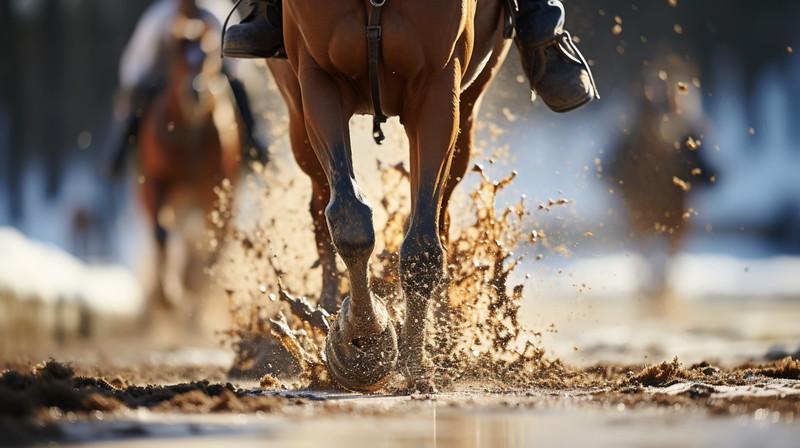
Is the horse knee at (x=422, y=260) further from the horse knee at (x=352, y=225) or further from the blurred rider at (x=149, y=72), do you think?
the blurred rider at (x=149, y=72)

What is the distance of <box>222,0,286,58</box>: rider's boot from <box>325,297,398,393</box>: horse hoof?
121cm

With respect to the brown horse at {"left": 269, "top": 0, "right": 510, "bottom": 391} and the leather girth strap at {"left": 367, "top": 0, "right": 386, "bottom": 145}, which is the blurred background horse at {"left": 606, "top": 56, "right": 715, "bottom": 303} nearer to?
the brown horse at {"left": 269, "top": 0, "right": 510, "bottom": 391}

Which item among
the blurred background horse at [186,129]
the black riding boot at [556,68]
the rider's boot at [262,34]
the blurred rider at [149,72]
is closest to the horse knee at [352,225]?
the rider's boot at [262,34]

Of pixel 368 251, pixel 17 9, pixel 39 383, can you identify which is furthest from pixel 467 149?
pixel 17 9

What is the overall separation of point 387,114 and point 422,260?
26.0 inches

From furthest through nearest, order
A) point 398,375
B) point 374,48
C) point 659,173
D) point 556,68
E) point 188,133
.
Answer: point 659,173
point 188,133
point 556,68
point 398,375
point 374,48

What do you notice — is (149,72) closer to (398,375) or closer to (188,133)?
(188,133)

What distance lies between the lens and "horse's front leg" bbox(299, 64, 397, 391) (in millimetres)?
4531

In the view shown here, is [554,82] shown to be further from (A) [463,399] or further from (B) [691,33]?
(B) [691,33]

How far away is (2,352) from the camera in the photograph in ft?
28.5

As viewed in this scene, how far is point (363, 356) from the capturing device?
4863 millimetres

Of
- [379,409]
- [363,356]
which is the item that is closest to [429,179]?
[363,356]

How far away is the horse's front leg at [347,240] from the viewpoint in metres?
4.53

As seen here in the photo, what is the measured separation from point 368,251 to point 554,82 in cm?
171
